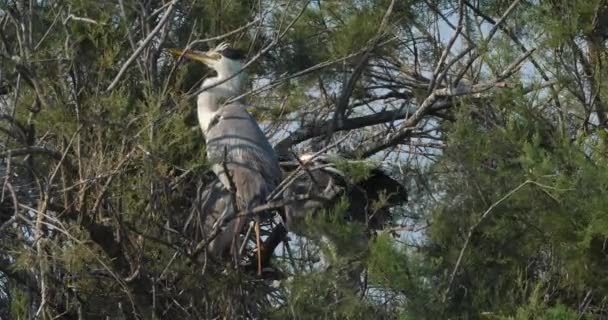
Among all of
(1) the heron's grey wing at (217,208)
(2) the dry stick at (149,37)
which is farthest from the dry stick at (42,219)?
(1) the heron's grey wing at (217,208)

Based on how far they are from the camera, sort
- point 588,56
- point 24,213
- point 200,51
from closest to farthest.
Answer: point 24,213 → point 588,56 → point 200,51

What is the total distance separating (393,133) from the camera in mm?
5754

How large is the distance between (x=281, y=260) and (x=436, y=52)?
1711 millimetres

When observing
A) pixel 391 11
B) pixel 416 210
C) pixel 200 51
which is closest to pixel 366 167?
pixel 416 210

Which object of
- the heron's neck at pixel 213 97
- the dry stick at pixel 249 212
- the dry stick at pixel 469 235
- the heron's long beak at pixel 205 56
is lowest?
the dry stick at pixel 469 235

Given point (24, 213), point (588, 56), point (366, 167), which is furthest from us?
point (588, 56)

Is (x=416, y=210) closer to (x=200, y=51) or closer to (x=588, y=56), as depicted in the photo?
(x=588, y=56)

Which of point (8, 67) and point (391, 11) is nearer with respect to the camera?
point (8, 67)

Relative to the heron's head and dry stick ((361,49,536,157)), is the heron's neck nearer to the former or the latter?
the heron's head

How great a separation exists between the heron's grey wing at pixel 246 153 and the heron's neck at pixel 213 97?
119 mm

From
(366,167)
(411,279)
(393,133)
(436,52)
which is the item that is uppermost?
(436,52)

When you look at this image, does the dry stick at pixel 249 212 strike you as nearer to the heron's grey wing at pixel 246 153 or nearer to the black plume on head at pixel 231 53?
the heron's grey wing at pixel 246 153

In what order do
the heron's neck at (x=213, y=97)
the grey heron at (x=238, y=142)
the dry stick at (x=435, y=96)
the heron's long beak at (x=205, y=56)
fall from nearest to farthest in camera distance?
the dry stick at (x=435, y=96) → the grey heron at (x=238, y=142) → the heron's neck at (x=213, y=97) → the heron's long beak at (x=205, y=56)

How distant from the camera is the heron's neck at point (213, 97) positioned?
20.2 feet
